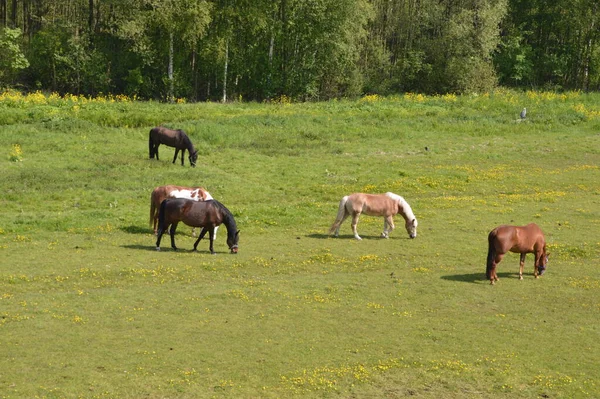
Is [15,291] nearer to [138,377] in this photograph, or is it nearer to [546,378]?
[138,377]

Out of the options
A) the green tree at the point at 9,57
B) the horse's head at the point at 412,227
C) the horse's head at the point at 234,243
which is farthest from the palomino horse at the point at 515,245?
the green tree at the point at 9,57

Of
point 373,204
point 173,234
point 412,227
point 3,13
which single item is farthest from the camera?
point 3,13

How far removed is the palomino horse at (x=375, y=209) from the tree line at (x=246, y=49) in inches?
1495

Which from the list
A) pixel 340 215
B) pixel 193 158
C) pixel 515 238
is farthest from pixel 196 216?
pixel 193 158

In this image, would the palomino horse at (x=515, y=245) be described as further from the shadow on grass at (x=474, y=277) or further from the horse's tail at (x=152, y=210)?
the horse's tail at (x=152, y=210)

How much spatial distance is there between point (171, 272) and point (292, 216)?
27.3ft

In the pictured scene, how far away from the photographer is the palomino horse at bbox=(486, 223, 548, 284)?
63.9 ft

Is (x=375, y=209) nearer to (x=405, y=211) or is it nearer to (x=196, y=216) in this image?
(x=405, y=211)

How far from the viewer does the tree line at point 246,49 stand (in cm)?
6044

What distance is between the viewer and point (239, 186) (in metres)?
31.7

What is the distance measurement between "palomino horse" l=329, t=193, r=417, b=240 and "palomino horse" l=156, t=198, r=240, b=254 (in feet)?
14.1

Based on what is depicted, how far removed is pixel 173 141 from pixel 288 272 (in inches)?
641

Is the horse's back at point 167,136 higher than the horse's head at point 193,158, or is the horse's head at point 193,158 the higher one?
the horse's back at point 167,136

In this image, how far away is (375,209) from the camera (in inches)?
968
